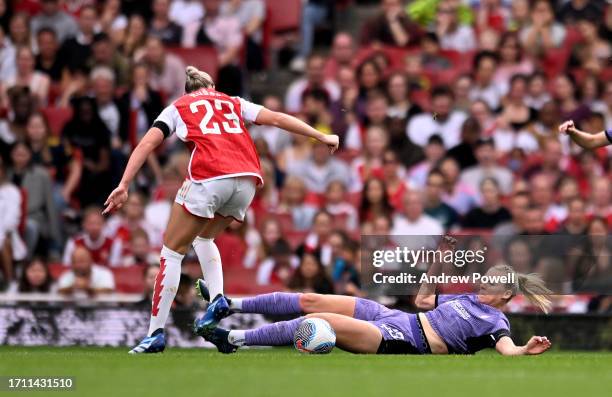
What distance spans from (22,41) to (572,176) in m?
6.98

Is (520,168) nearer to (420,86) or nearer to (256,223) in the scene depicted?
(420,86)

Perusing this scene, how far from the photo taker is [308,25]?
1902cm

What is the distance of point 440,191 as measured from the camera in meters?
15.9

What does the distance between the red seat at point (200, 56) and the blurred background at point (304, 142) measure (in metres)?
0.02

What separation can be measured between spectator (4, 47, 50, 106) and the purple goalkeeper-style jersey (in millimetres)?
8447

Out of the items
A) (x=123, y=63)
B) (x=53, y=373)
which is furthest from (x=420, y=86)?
(x=53, y=373)

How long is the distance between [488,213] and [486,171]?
79 centimetres

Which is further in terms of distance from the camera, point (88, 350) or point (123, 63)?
point (123, 63)

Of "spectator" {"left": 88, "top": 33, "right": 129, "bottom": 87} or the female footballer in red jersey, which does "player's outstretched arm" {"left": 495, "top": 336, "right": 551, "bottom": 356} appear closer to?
the female footballer in red jersey

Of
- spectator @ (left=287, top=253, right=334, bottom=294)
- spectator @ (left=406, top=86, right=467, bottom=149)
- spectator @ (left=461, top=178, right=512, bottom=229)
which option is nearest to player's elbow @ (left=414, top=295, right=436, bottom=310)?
spectator @ (left=287, top=253, right=334, bottom=294)

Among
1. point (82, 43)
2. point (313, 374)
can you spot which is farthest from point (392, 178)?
point (313, 374)

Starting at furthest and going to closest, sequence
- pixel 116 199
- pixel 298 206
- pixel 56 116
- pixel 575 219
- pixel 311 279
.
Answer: pixel 56 116
pixel 298 206
pixel 575 219
pixel 311 279
pixel 116 199

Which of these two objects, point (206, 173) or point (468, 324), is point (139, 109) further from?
point (468, 324)

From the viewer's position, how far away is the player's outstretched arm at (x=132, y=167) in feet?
33.2
